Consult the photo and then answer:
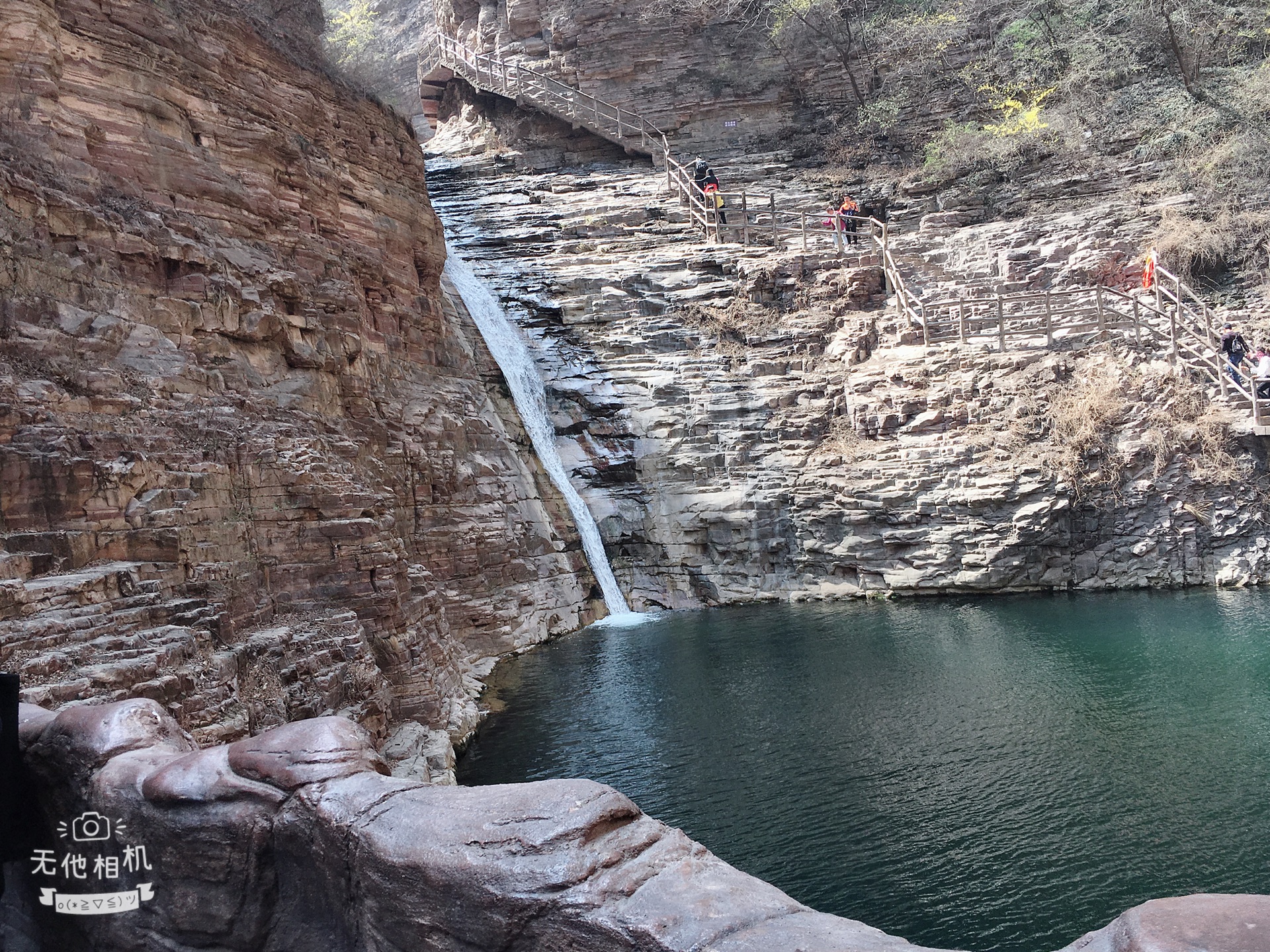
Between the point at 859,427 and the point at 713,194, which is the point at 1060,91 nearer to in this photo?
the point at 713,194

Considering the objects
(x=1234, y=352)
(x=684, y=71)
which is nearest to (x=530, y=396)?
(x=1234, y=352)

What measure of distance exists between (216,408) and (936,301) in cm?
1847

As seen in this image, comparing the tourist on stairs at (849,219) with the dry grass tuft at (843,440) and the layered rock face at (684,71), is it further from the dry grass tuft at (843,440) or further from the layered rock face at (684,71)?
the dry grass tuft at (843,440)

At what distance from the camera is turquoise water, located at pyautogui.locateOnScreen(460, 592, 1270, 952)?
7.46 meters

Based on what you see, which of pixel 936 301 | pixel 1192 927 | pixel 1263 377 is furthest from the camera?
pixel 936 301

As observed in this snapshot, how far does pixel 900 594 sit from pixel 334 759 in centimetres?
1769

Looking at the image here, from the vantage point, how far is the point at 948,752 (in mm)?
10328

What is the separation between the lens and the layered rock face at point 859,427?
1917 centimetres

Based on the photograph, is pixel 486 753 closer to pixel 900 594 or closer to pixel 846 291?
pixel 900 594

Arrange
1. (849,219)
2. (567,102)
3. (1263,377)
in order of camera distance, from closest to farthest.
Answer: (1263,377) < (849,219) < (567,102)

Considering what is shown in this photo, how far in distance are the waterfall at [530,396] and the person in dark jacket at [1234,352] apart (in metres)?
14.1

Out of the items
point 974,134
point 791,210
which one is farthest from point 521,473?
point 974,134

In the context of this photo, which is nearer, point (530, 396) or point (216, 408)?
point (216, 408)

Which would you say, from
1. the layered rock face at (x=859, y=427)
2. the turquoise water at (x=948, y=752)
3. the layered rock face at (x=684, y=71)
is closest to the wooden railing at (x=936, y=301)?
the layered rock face at (x=859, y=427)
